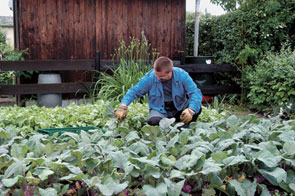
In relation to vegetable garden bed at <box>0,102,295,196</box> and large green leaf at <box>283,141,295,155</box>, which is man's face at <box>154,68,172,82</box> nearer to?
vegetable garden bed at <box>0,102,295,196</box>

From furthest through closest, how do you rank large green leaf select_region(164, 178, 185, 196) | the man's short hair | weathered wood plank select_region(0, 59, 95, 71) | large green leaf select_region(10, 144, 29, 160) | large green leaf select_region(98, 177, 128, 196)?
weathered wood plank select_region(0, 59, 95, 71) → the man's short hair → large green leaf select_region(10, 144, 29, 160) → large green leaf select_region(164, 178, 185, 196) → large green leaf select_region(98, 177, 128, 196)

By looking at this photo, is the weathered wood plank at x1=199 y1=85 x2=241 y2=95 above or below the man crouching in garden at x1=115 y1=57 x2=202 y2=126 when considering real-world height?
below

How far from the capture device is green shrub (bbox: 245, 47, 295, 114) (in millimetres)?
6871

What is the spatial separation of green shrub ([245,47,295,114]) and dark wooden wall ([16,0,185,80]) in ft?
8.32

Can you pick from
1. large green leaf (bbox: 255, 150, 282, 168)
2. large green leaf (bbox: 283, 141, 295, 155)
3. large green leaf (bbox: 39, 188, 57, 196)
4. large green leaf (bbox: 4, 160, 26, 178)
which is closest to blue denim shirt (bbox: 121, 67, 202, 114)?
large green leaf (bbox: 283, 141, 295, 155)

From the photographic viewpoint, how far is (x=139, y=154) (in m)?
2.36

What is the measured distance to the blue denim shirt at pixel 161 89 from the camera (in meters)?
4.39

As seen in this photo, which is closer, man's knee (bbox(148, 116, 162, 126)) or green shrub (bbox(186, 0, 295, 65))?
man's knee (bbox(148, 116, 162, 126))

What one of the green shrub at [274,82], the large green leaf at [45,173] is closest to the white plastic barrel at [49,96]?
the green shrub at [274,82]

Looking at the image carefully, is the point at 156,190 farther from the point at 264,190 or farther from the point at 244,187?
the point at 264,190

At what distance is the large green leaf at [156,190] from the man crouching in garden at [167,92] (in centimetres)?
228

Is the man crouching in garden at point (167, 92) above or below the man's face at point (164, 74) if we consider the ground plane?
below

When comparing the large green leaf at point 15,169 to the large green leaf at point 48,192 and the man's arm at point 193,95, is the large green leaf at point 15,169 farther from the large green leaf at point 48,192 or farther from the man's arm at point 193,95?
the man's arm at point 193,95

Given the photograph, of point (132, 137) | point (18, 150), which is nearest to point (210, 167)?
point (132, 137)
